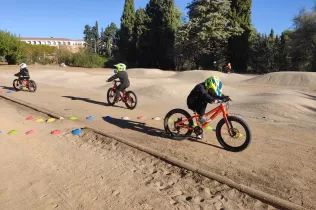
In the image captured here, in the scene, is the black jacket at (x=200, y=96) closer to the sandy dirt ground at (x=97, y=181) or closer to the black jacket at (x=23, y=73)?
the sandy dirt ground at (x=97, y=181)

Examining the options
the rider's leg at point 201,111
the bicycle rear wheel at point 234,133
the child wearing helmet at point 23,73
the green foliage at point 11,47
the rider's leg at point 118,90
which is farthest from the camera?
the green foliage at point 11,47

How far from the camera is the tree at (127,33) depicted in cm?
4456

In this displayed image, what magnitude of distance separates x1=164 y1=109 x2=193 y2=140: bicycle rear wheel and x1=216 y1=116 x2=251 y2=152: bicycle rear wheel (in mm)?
750

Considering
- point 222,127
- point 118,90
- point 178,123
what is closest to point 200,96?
point 222,127

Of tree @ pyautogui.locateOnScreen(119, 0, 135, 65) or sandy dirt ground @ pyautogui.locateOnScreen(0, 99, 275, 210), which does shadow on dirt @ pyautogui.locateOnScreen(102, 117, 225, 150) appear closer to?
sandy dirt ground @ pyautogui.locateOnScreen(0, 99, 275, 210)

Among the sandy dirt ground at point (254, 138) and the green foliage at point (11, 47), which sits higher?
the green foliage at point (11, 47)

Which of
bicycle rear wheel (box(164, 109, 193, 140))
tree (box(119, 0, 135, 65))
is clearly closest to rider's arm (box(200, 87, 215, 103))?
bicycle rear wheel (box(164, 109, 193, 140))

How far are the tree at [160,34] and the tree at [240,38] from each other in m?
9.12

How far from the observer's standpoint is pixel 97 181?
13.7ft

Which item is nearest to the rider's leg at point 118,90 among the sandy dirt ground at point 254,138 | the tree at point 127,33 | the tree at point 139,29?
the sandy dirt ground at point 254,138

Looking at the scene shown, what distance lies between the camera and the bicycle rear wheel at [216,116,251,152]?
200 inches

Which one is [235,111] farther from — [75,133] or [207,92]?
[75,133]

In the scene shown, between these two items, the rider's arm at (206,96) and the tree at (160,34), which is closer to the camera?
the rider's arm at (206,96)

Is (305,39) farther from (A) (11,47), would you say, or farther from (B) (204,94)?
(A) (11,47)
